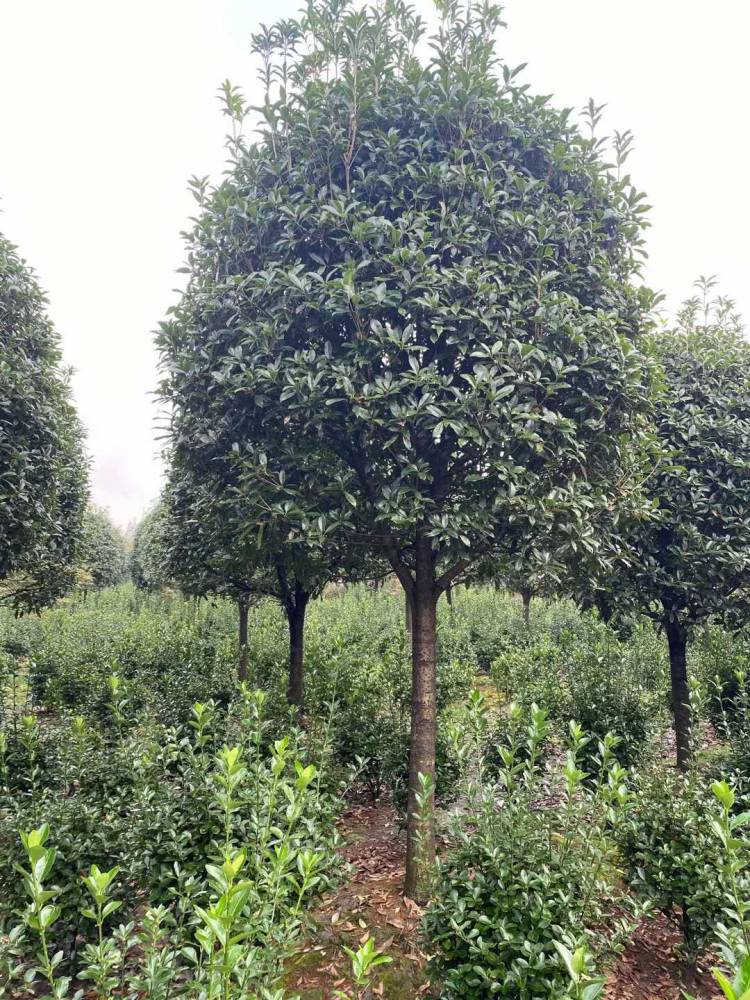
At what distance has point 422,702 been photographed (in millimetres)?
4785

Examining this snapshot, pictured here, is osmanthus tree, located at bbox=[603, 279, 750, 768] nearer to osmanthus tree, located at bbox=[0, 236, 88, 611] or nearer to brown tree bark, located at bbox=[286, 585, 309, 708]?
brown tree bark, located at bbox=[286, 585, 309, 708]

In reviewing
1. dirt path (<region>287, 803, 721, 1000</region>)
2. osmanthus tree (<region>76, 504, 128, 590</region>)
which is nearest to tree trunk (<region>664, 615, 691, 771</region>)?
dirt path (<region>287, 803, 721, 1000</region>)

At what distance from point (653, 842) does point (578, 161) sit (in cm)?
502

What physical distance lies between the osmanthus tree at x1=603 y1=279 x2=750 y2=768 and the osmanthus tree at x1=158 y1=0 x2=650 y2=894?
1.60 m

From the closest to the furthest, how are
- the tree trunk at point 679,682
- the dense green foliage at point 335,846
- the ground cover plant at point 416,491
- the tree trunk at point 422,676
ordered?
1. the dense green foliage at point 335,846
2. the ground cover plant at point 416,491
3. the tree trunk at point 422,676
4. the tree trunk at point 679,682

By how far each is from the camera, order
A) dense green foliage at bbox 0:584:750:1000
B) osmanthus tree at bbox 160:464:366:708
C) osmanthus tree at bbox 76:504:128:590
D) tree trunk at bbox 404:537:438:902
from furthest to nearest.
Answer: osmanthus tree at bbox 76:504:128:590, tree trunk at bbox 404:537:438:902, osmanthus tree at bbox 160:464:366:708, dense green foliage at bbox 0:584:750:1000

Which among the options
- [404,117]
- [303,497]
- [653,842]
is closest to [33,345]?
[303,497]

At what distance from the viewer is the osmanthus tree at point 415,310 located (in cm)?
385

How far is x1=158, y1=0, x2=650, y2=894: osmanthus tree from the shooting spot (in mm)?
3848

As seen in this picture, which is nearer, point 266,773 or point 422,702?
point 266,773

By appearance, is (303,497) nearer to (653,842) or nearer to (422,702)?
(422,702)

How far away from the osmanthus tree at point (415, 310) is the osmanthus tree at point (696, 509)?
1603mm

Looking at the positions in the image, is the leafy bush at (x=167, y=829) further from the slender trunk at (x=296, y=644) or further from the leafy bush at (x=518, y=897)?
the slender trunk at (x=296, y=644)

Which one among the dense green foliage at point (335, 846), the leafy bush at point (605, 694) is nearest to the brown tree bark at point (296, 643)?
the dense green foliage at point (335, 846)
